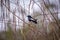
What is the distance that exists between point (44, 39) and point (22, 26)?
44cm

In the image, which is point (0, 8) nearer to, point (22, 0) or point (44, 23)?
point (22, 0)

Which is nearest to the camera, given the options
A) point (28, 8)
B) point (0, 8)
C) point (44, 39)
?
point (44, 39)

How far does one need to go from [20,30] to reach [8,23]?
0.72ft

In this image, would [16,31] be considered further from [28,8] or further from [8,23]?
[28,8]

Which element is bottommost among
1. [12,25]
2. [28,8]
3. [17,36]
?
[17,36]

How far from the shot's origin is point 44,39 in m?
2.41

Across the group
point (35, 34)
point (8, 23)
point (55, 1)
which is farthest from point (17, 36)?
point (55, 1)

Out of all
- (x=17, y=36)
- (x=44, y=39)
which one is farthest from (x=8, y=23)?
(x=44, y=39)

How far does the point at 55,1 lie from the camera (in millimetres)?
2729

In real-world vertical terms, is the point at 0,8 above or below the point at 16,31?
above

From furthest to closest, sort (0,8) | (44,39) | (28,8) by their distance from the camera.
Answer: (0,8) → (28,8) → (44,39)

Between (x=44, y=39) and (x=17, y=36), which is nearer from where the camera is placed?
(x=44, y=39)

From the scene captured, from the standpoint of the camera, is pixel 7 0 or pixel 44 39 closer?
pixel 44 39

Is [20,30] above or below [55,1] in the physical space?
below
